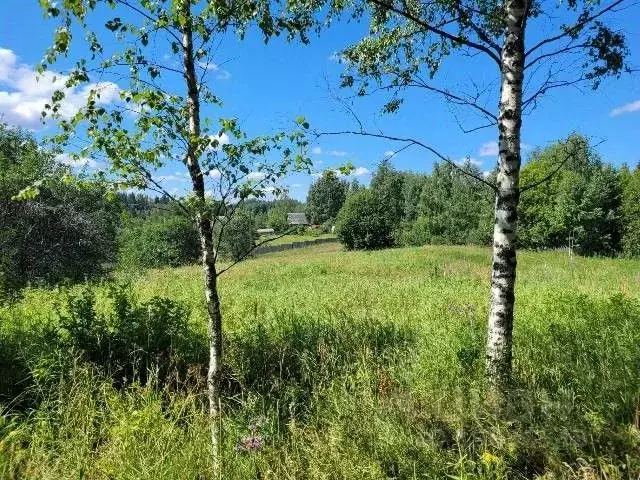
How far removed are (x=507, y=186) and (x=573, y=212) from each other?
150 ft

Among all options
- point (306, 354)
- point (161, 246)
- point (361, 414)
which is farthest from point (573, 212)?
point (161, 246)

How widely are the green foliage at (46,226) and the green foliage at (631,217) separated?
47449mm

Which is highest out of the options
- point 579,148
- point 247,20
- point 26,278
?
point 247,20

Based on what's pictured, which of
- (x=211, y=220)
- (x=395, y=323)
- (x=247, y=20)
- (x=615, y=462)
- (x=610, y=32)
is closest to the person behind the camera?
(x=615, y=462)

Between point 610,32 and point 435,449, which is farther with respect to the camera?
point 610,32

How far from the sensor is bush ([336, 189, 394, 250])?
2352 inches

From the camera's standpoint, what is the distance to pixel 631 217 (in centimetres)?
4562

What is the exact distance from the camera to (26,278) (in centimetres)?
2242

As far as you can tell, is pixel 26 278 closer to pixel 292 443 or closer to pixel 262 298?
pixel 262 298

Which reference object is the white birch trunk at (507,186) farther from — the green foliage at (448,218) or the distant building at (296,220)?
the green foliage at (448,218)

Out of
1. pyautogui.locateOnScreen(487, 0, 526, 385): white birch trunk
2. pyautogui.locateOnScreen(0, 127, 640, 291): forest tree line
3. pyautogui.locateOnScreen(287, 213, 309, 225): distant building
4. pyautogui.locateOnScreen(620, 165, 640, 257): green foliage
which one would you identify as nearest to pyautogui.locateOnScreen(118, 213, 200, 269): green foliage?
pyautogui.locateOnScreen(0, 127, 640, 291): forest tree line

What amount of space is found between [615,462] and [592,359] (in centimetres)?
213

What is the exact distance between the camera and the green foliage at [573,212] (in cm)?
4425

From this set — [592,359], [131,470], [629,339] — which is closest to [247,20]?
[131,470]
